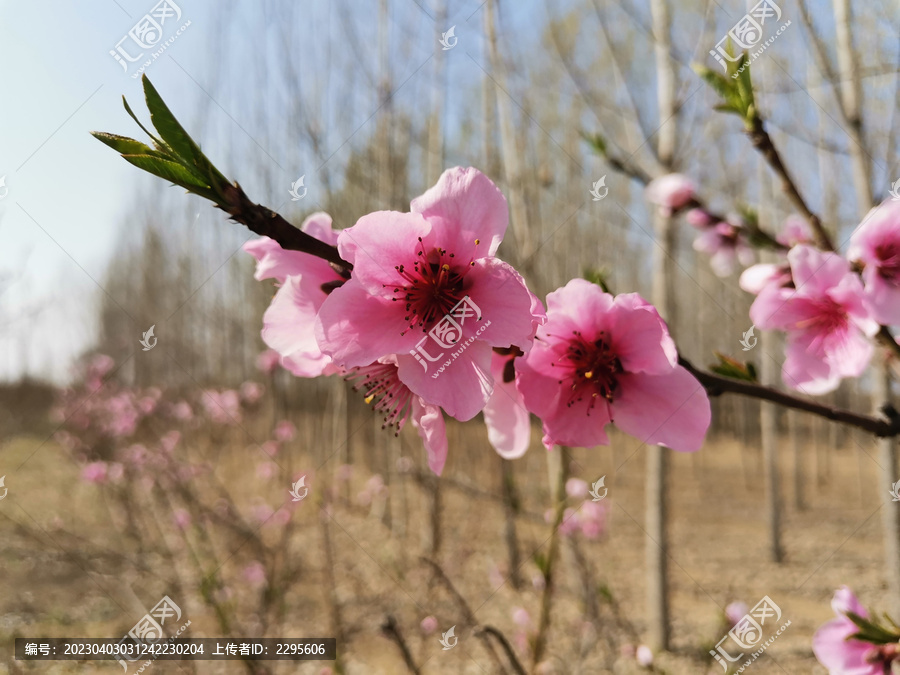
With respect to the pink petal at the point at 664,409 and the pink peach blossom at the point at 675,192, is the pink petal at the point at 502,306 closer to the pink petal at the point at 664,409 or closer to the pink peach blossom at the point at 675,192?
the pink petal at the point at 664,409

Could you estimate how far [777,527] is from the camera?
5.84 m

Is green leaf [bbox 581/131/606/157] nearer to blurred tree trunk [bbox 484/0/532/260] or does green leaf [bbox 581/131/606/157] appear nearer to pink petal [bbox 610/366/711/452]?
pink petal [bbox 610/366/711/452]

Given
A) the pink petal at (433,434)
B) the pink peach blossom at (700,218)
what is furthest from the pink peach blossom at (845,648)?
the pink peach blossom at (700,218)

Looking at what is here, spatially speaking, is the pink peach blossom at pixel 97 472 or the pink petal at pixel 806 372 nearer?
the pink petal at pixel 806 372

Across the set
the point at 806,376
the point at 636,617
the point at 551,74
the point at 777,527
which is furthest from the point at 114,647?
the point at 551,74

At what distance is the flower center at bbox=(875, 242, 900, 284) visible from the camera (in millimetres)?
809

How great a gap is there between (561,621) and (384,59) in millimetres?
5326

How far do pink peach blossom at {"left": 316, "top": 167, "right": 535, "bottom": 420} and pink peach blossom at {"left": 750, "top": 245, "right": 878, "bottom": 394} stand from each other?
21.7 inches

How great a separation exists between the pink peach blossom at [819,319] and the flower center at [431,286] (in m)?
0.56

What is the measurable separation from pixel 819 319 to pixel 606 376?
20.8 inches

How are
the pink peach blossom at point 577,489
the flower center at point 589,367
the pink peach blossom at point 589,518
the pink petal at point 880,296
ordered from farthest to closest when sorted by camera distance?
the pink peach blossom at point 589,518 < the pink peach blossom at point 577,489 < the pink petal at point 880,296 < the flower center at point 589,367

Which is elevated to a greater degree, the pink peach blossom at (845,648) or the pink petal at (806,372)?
the pink petal at (806,372)

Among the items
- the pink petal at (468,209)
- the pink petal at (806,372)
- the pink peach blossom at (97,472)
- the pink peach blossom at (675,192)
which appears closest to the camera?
the pink petal at (468,209)

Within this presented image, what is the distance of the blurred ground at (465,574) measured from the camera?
13.2ft
